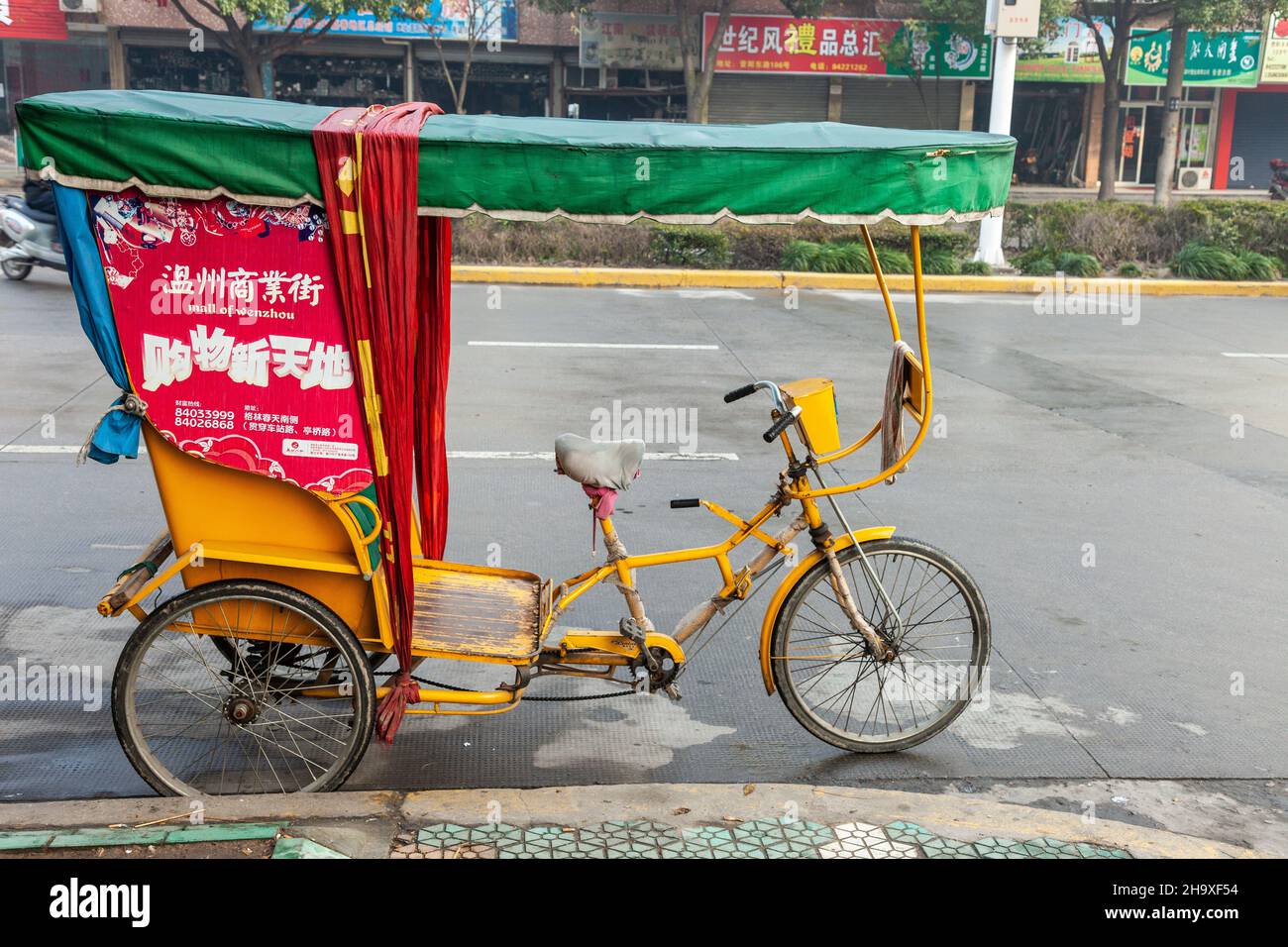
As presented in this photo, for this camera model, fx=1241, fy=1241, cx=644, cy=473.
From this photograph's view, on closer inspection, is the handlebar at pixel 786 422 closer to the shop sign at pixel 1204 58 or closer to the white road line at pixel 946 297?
the white road line at pixel 946 297

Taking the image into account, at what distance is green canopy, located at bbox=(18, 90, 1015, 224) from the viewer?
348 centimetres

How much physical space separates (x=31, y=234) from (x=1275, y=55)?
30.2 m

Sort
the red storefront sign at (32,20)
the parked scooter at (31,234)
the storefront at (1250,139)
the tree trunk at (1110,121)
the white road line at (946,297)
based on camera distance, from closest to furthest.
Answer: the parked scooter at (31,234) → the white road line at (946,297) → the red storefront sign at (32,20) → the tree trunk at (1110,121) → the storefront at (1250,139)

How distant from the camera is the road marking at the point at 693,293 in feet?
48.4

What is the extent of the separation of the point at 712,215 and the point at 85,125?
1789 millimetres

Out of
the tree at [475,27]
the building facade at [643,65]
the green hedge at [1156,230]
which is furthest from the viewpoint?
the building facade at [643,65]

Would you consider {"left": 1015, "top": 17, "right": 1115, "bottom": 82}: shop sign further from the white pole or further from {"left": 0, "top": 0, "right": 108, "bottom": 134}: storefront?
{"left": 0, "top": 0, "right": 108, "bottom": 134}: storefront

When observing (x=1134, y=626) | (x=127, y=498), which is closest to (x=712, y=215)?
(x=1134, y=626)

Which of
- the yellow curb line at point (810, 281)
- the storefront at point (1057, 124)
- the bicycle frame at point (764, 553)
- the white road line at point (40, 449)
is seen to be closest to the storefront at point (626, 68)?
the storefront at point (1057, 124)

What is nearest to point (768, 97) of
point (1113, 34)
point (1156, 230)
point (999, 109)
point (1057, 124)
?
point (1057, 124)

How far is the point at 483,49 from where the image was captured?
29.7 metres

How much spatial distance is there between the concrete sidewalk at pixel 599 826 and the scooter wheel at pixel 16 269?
11232mm

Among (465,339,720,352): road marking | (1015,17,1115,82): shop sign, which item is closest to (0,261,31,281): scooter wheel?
(465,339,720,352): road marking

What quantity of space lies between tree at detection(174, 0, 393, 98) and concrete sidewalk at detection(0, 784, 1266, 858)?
2232cm
